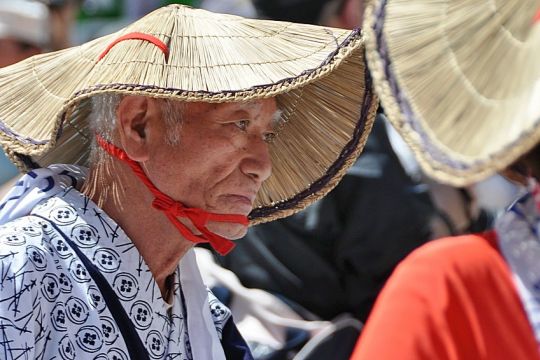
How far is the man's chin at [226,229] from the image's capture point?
2848 mm

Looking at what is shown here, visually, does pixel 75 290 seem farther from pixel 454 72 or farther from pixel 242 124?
pixel 454 72

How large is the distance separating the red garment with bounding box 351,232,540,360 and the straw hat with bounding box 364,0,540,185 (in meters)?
0.13

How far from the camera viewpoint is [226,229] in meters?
2.85

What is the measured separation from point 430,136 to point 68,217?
1127 millimetres

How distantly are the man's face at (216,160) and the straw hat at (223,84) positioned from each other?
13cm

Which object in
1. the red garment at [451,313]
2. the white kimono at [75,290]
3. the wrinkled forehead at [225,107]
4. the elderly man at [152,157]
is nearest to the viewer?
the red garment at [451,313]

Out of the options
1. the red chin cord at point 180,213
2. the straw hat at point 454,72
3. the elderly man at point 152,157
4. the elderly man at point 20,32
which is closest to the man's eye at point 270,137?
the elderly man at point 152,157

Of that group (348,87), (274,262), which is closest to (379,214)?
(274,262)

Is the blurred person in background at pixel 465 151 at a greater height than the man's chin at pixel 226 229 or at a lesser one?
greater

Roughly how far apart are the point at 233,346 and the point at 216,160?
0.46 meters

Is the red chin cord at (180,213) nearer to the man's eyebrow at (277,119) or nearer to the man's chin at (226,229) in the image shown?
the man's chin at (226,229)

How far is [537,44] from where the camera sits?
1.78m

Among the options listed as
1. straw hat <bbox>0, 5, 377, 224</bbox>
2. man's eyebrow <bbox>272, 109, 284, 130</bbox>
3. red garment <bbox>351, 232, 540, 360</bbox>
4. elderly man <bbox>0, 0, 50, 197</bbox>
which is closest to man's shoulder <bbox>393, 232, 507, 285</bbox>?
red garment <bbox>351, 232, 540, 360</bbox>

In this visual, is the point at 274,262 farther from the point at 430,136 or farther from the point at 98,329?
the point at 430,136
